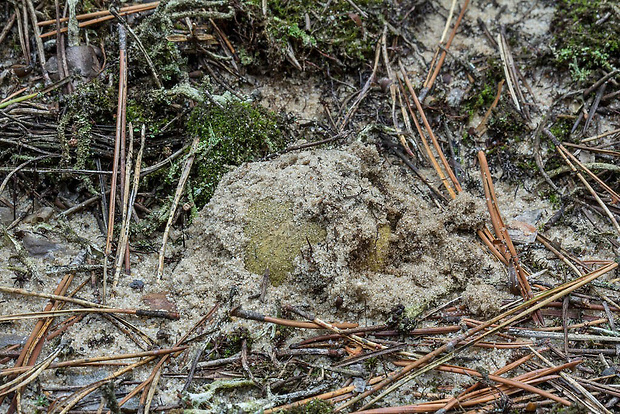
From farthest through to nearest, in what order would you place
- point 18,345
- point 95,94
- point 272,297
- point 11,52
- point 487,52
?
point 487,52 < point 11,52 < point 95,94 < point 272,297 < point 18,345

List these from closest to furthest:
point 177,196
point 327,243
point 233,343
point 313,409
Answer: point 313,409
point 233,343
point 327,243
point 177,196

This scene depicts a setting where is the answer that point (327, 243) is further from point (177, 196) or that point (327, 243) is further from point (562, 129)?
point (562, 129)

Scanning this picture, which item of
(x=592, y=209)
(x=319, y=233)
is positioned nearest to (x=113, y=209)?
(x=319, y=233)

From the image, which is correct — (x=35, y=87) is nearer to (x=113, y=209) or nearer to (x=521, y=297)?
(x=113, y=209)

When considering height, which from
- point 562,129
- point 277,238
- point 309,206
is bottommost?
point 277,238

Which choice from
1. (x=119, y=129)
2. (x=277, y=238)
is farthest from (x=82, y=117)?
(x=277, y=238)

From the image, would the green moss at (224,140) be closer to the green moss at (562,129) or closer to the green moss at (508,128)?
the green moss at (508,128)

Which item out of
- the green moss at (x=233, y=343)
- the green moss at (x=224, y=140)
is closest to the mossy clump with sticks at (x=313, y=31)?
the green moss at (x=224, y=140)
